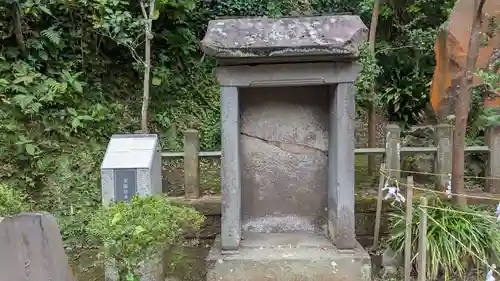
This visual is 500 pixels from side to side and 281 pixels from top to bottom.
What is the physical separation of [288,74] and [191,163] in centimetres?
187

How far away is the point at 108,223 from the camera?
385 cm

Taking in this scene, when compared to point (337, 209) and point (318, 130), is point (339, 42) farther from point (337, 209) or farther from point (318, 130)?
point (337, 209)

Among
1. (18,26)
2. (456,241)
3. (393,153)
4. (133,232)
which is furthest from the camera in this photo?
(18,26)

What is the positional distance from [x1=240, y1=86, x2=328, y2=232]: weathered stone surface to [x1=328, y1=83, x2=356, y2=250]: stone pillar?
1.64ft

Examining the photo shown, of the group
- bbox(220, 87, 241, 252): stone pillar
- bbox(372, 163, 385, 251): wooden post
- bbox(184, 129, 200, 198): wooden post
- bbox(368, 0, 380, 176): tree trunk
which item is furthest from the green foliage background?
bbox(372, 163, 385, 251): wooden post

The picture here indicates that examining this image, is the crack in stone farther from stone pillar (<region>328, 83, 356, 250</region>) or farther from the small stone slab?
the small stone slab

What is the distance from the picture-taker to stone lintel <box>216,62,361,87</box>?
14.4 ft

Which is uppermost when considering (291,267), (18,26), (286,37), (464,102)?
(18,26)

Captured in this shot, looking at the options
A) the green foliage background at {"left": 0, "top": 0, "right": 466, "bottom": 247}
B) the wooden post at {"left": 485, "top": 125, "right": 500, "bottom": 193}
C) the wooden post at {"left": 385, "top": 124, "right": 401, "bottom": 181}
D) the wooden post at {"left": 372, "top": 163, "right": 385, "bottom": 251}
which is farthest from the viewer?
the green foliage background at {"left": 0, "top": 0, "right": 466, "bottom": 247}

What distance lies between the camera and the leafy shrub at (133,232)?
3.79 m

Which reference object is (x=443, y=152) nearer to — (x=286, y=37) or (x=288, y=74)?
(x=288, y=74)

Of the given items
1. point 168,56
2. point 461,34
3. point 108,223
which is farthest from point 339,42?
point 168,56

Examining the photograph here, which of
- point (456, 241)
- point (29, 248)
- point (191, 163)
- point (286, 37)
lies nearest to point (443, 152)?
point (456, 241)

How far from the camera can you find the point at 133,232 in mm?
3760
